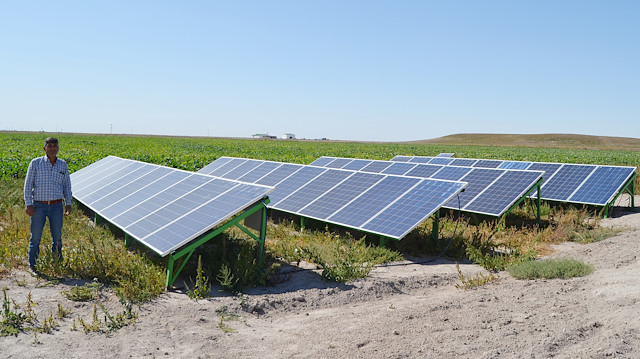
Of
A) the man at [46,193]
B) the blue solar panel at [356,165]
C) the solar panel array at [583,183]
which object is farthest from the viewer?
the blue solar panel at [356,165]

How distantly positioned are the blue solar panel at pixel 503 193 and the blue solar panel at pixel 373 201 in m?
2.67

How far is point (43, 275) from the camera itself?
7914mm

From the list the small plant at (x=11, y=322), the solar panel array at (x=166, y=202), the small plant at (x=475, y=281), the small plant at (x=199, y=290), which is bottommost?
the small plant at (x=11, y=322)

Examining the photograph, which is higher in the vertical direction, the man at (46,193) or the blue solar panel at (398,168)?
the blue solar panel at (398,168)

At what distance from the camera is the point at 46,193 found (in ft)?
Result: 26.3

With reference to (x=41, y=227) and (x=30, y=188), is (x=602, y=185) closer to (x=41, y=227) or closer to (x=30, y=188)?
(x=41, y=227)

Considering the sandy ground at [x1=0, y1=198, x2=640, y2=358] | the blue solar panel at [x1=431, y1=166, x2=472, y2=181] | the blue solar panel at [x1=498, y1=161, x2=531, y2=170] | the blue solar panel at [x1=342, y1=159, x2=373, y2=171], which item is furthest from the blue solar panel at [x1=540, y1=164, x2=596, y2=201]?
the sandy ground at [x1=0, y1=198, x2=640, y2=358]

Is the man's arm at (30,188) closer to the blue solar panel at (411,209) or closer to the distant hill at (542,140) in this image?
the blue solar panel at (411,209)

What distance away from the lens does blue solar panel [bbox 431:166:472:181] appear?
15805 mm

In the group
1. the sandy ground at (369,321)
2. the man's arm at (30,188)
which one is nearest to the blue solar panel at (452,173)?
the sandy ground at (369,321)

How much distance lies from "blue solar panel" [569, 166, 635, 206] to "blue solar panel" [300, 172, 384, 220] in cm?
855

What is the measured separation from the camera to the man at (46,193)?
7965 millimetres

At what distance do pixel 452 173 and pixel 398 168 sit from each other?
2.62m

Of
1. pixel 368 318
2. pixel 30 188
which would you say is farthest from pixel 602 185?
pixel 30 188
